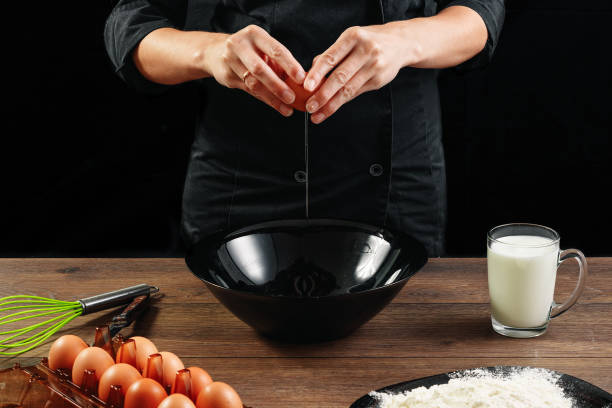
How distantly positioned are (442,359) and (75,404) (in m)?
0.49

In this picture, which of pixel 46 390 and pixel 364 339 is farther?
pixel 364 339

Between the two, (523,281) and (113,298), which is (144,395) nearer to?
(113,298)

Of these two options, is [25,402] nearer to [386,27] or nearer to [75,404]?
[75,404]

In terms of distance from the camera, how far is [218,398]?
792 millimetres

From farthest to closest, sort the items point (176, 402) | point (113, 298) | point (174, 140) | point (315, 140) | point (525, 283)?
point (174, 140)
point (315, 140)
point (113, 298)
point (525, 283)
point (176, 402)

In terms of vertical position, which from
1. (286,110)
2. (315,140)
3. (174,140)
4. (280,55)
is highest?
(280,55)

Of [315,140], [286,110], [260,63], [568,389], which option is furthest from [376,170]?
[568,389]

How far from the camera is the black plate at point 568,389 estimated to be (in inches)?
33.8

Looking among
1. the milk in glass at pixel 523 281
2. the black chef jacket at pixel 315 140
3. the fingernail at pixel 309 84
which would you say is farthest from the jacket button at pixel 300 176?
the milk in glass at pixel 523 281

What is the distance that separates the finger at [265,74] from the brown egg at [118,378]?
504 millimetres

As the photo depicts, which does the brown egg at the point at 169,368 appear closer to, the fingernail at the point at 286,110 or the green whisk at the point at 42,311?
the green whisk at the point at 42,311

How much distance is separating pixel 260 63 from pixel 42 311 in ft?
1.77

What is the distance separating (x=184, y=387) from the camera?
81cm

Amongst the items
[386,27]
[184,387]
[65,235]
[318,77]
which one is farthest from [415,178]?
[65,235]
